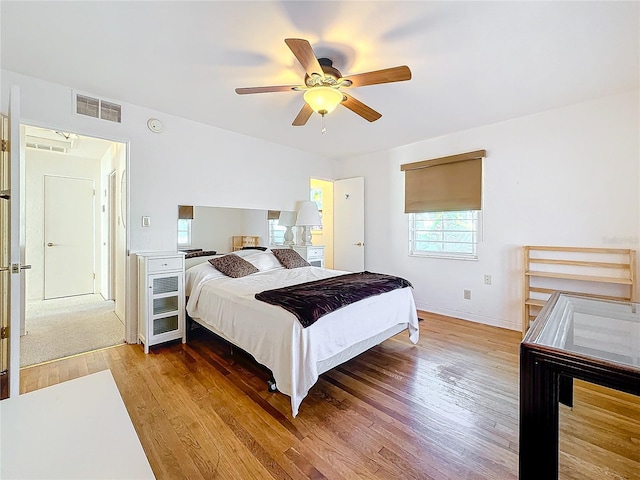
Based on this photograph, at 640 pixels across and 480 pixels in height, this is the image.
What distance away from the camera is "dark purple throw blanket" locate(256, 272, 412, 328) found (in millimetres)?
1984

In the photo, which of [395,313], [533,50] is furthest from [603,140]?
[395,313]

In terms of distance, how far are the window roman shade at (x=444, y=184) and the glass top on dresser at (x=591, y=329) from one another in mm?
2205

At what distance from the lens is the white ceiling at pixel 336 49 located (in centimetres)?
172

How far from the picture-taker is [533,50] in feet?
6.80

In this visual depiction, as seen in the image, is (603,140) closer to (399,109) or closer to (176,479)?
(399,109)

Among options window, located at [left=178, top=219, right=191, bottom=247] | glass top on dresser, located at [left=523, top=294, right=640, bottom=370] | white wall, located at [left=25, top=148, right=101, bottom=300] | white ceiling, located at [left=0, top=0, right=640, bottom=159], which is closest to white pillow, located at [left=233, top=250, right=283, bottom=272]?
window, located at [left=178, top=219, right=191, bottom=247]

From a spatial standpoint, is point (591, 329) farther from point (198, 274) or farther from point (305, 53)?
point (198, 274)

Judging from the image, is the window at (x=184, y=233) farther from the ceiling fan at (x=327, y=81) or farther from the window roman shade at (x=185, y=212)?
the ceiling fan at (x=327, y=81)

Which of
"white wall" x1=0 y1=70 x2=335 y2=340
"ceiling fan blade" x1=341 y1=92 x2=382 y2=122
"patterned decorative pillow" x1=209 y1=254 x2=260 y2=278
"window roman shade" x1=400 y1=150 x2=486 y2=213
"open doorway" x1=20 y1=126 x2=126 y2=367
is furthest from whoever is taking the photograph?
"open doorway" x1=20 y1=126 x2=126 y2=367

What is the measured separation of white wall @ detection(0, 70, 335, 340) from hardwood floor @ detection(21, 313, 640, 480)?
46.6 inches

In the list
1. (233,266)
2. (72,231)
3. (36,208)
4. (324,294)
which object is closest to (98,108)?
(233,266)

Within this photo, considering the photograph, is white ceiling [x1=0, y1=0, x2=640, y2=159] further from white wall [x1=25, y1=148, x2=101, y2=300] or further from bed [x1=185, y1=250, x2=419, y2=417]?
white wall [x1=25, y1=148, x2=101, y2=300]

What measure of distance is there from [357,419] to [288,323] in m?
0.76

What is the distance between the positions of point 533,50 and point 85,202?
6488mm
